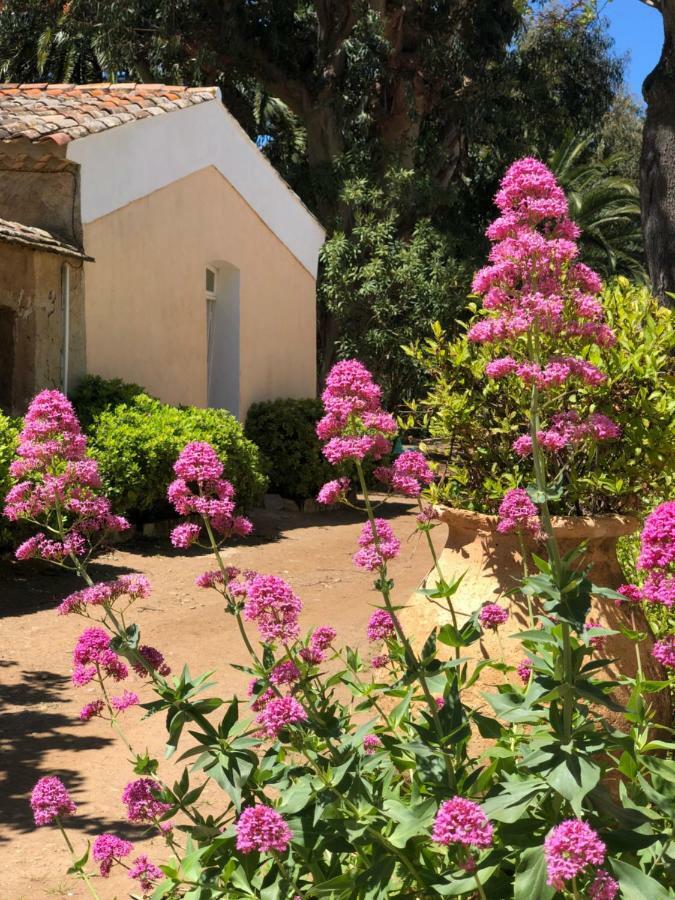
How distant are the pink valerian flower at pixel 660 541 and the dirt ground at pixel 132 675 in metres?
2.21

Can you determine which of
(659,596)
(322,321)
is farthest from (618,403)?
(322,321)

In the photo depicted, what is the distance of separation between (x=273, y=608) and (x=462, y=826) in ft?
3.04

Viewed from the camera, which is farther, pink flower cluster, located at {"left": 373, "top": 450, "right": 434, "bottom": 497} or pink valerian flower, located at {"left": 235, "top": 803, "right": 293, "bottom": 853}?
pink flower cluster, located at {"left": 373, "top": 450, "right": 434, "bottom": 497}

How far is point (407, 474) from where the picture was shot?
9.89 ft

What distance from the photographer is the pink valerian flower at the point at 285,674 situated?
2646 millimetres

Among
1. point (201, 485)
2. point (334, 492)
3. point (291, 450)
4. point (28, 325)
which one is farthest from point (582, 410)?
point (291, 450)

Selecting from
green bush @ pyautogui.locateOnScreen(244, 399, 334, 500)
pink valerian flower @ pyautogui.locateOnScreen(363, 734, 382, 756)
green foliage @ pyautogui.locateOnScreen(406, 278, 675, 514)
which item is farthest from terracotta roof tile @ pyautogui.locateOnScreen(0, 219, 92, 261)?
pink valerian flower @ pyautogui.locateOnScreen(363, 734, 382, 756)

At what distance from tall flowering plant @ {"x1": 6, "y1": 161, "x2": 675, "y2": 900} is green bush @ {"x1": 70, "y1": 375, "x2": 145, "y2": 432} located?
Answer: 27.1 feet

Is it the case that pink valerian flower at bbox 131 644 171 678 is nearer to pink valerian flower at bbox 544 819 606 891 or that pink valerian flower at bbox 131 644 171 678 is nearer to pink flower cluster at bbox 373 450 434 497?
pink flower cluster at bbox 373 450 434 497

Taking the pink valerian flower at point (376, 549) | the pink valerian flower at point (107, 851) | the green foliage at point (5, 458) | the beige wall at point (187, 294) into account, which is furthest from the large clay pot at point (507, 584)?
the beige wall at point (187, 294)

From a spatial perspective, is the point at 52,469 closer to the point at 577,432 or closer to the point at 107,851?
the point at 107,851

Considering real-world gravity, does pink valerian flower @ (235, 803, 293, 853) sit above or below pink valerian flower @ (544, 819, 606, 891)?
below

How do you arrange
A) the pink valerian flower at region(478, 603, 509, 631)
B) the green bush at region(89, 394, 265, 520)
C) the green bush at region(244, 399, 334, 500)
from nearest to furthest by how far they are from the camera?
the pink valerian flower at region(478, 603, 509, 631)
the green bush at region(89, 394, 265, 520)
the green bush at region(244, 399, 334, 500)

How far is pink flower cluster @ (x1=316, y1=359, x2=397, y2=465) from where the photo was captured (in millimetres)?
2666
